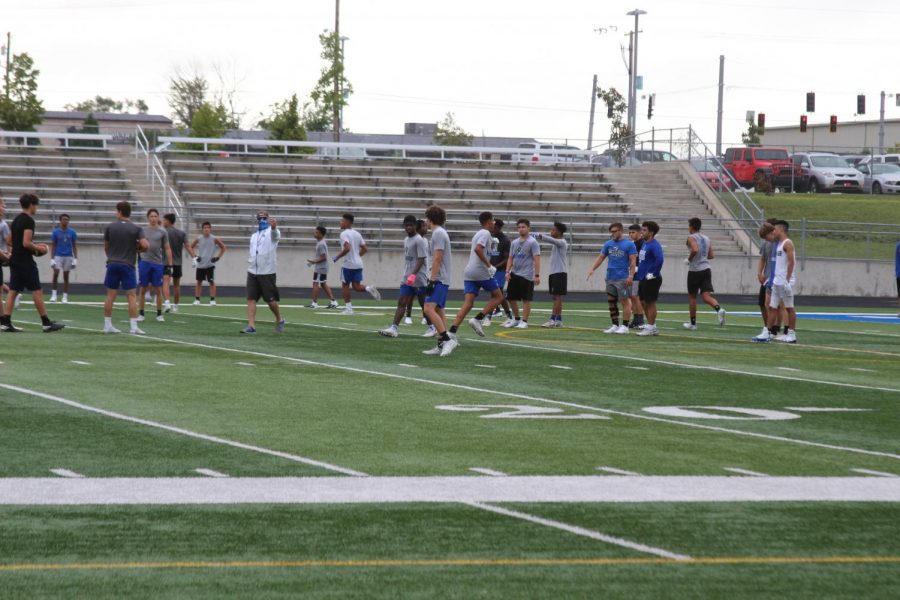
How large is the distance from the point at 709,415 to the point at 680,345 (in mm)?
7433

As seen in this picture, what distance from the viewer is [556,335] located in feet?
64.1

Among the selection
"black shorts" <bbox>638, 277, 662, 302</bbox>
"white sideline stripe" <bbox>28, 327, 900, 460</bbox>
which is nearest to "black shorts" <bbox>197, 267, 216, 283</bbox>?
"white sideline stripe" <bbox>28, 327, 900, 460</bbox>

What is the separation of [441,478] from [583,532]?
58.5 inches

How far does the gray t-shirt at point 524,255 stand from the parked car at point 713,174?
23.8 m

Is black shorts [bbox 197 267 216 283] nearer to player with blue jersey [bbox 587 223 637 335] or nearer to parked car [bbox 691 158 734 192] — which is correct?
player with blue jersey [bbox 587 223 637 335]

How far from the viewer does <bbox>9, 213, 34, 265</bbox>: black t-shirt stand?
56.5ft

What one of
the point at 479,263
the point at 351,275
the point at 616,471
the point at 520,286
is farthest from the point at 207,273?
the point at 616,471

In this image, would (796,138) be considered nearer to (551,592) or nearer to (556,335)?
(556,335)

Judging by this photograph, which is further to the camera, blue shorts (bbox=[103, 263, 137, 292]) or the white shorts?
the white shorts

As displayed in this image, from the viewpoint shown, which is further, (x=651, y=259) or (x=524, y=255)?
(x=524, y=255)

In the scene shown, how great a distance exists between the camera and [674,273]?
1505 inches

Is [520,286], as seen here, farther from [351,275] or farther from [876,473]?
[876,473]

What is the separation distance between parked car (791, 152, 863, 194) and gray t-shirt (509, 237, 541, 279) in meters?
31.7

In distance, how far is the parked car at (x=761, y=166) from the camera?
49.4m
